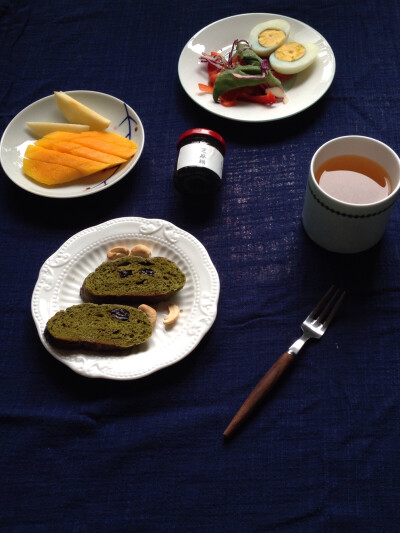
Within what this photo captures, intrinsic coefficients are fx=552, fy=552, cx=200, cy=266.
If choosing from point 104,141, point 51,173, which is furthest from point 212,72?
point 51,173

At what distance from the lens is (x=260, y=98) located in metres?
1.23

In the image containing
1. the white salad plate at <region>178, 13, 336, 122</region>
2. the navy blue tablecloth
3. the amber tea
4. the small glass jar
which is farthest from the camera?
the white salad plate at <region>178, 13, 336, 122</region>

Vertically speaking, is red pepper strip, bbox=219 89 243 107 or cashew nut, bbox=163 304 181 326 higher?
red pepper strip, bbox=219 89 243 107

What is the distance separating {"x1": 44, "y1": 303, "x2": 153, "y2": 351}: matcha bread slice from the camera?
3.07ft

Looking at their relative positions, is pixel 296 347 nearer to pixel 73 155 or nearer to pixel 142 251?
pixel 142 251

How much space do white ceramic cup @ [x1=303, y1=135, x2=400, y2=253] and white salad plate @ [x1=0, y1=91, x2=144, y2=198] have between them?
41 centimetres

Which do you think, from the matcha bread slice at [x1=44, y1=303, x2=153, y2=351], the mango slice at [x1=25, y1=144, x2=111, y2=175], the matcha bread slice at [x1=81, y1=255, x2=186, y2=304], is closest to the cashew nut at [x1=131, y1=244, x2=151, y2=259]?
the matcha bread slice at [x1=81, y1=255, x2=186, y2=304]

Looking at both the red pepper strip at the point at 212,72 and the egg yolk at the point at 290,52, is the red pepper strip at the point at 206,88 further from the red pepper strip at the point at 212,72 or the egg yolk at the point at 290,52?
the egg yolk at the point at 290,52

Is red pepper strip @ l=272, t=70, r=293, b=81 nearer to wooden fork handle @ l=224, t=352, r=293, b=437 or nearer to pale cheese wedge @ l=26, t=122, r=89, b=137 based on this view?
pale cheese wedge @ l=26, t=122, r=89, b=137

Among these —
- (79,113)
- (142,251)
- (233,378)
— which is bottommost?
(233,378)

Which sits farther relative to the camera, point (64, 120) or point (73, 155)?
point (64, 120)

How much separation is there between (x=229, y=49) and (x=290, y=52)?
165 millimetres

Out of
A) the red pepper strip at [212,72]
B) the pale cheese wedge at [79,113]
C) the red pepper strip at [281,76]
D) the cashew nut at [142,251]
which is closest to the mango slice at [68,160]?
the pale cheese wedge at [79,113]

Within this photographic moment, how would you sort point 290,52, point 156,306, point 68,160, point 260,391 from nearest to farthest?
point 260,391
point 156,306
point 68,160
point 290,52
